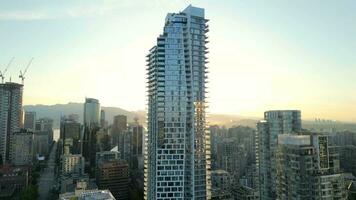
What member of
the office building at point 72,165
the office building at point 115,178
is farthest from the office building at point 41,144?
the office building at point 115,178

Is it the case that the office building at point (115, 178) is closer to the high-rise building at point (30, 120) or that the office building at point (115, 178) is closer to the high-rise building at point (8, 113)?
the high-rise building at point (8, 113)

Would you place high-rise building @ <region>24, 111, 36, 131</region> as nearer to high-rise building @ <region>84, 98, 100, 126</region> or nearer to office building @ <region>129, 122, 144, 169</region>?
high-rise building @ <region>84, 98, 100, 126</region>

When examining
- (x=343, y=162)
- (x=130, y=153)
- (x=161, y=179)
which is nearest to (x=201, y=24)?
(x=161, y=179)

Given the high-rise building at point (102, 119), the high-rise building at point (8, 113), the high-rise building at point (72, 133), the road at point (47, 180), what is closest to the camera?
the road at point (47, 180)

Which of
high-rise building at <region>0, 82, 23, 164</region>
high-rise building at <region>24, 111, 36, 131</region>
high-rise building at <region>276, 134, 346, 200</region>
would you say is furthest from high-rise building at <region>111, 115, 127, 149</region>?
high-rise building at <region>276, 134, 346, 200</region>

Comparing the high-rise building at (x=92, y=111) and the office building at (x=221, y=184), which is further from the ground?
the high-rise building at (x=92, y=111)

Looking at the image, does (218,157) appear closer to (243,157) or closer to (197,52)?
(243,157)

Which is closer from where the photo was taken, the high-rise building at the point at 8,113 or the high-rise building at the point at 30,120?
the high-rise building at the point at 8,113

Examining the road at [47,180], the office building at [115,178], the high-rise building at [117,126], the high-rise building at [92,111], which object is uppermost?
the high-rise building at [92,111]
